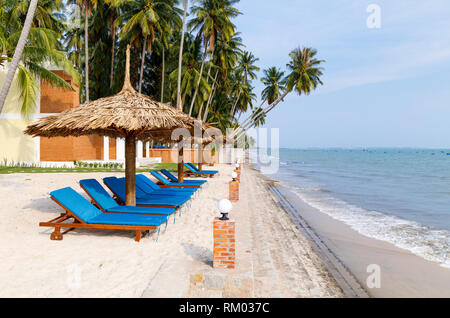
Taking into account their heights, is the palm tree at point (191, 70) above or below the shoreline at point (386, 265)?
above

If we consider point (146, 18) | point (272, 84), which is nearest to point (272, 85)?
point (272, 84)

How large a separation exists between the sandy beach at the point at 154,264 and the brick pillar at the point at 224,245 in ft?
0.41

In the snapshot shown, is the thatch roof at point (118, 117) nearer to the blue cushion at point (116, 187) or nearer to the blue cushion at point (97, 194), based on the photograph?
the blue cushion at point (97, 194)

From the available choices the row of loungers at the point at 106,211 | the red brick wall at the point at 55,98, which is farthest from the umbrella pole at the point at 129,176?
the red brick wall at the point at 55,98

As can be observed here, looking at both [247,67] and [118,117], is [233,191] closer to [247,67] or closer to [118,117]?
[118,117]

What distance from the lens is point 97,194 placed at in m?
5.98

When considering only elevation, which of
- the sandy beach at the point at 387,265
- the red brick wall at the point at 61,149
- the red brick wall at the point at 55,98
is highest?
the red brick wall at the point at 55,98

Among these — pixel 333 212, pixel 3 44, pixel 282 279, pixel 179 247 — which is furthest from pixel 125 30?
pixel 282 279

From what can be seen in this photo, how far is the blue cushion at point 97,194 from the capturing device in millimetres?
5859

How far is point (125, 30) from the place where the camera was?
66.8ft

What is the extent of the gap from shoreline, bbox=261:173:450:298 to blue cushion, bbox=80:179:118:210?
4.73m

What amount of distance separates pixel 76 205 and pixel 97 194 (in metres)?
0.67
